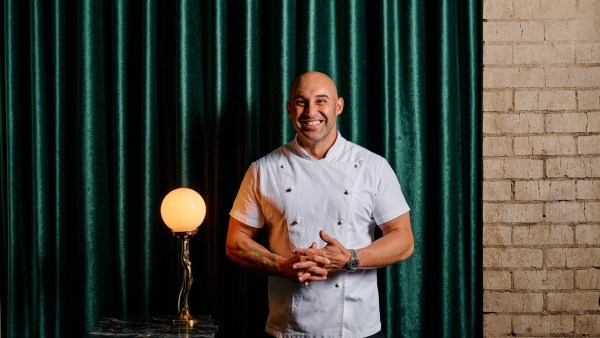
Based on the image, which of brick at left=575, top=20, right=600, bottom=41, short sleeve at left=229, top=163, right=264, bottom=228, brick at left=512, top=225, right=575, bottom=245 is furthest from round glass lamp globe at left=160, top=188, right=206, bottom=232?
brick at left=575, top=20, right=600, bottom=41

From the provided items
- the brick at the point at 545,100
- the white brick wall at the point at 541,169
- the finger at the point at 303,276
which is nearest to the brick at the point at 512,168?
the white brick wall at the point at 541,169

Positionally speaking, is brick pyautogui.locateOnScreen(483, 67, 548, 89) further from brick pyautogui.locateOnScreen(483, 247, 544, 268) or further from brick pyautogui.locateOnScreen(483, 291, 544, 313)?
brick pyautogui.locateOnScreen(483, 291, 544, 313)

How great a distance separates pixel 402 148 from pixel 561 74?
71cm

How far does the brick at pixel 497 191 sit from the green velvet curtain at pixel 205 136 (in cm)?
4

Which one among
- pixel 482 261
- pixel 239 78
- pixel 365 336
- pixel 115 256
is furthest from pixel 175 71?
pixel 482 261

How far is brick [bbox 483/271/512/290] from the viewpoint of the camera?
105 inches

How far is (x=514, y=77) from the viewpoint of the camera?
266cm

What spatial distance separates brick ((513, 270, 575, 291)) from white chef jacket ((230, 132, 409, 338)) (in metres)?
0.69

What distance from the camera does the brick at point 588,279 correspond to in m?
2.66

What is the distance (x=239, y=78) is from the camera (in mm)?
2717

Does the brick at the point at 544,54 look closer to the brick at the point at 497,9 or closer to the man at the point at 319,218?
the brick at the point at 497,9

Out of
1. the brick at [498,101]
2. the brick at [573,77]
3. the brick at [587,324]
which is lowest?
the brick at [587,324]

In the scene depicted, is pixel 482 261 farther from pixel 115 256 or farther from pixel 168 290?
pixel 115 256

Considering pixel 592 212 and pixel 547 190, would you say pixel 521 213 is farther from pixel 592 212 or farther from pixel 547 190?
pixel 592 212
